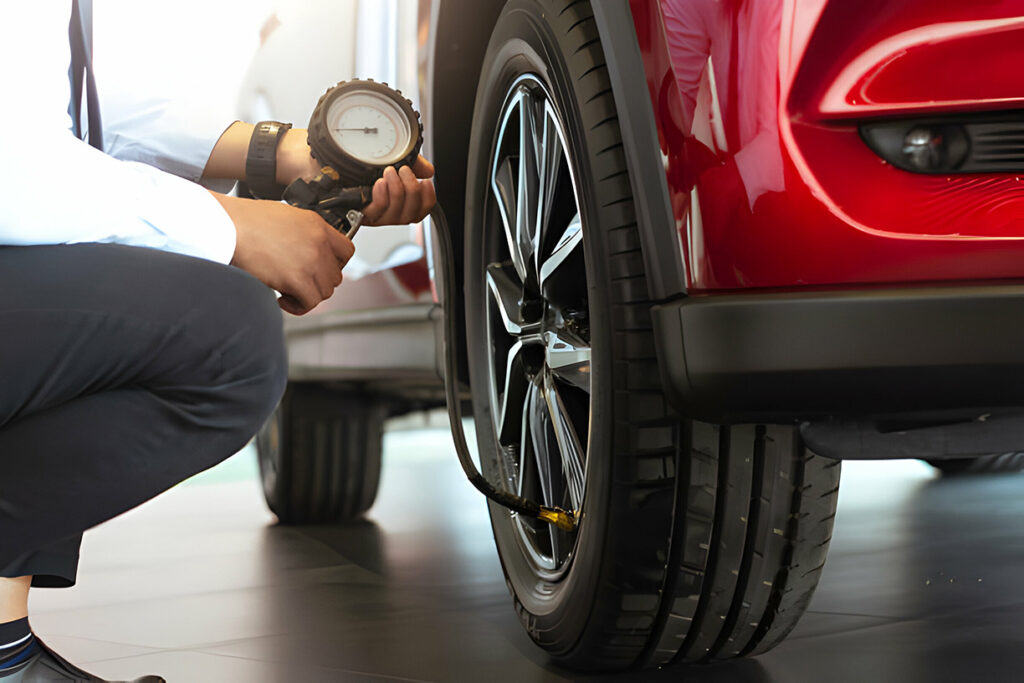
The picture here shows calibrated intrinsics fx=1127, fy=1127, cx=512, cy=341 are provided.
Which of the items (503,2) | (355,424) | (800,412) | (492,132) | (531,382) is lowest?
(355,424)

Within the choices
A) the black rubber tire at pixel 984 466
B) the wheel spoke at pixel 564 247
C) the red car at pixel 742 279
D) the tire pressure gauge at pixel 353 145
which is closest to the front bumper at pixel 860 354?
the red car at pixel 742 279

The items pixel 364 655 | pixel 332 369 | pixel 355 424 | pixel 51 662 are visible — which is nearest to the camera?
pixel 51 662

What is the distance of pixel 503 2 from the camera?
5.40ft

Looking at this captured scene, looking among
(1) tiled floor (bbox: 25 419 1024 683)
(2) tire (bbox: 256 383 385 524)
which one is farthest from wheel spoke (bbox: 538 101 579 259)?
(2) tire (bbox: 256 383 385 524)

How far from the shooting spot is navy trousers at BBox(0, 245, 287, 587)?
1020mm

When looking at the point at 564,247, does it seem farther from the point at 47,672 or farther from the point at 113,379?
the point at 47,672

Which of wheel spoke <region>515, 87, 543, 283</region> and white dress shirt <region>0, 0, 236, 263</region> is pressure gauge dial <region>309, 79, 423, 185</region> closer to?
wheel spoke <region>515, 87, 543, 283</region>

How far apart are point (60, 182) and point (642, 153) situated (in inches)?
21.7

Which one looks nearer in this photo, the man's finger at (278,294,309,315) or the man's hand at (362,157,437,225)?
the man's finger at (278,294,309,315)

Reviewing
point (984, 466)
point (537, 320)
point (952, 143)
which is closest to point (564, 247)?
point (537, 320)

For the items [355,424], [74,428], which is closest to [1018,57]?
[74,428]

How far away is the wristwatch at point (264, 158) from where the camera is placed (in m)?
1.56

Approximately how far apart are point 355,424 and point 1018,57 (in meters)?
2.52

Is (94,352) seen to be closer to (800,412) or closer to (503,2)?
(800,412)
